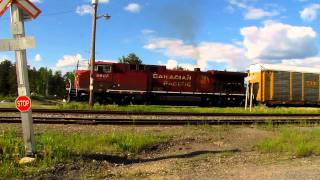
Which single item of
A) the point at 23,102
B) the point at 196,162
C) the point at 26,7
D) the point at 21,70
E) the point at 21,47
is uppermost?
the point at 26,7

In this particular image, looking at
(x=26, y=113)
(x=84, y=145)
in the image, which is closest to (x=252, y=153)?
(x=84, y=145)

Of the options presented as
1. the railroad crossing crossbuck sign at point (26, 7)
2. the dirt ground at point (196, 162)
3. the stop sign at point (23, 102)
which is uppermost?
the railroad crossing crossbuck sign at point (26, 7)

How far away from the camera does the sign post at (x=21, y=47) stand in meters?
9.07

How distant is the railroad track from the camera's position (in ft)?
52.7

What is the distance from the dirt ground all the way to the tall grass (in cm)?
32

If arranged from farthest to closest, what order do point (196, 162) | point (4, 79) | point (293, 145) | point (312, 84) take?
point (4, 79), point (312, 84), point (293, 145), point (196, 162)

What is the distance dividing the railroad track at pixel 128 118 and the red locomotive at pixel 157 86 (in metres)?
12.1

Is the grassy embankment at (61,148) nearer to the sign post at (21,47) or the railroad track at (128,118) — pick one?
the sign post at (21,47)

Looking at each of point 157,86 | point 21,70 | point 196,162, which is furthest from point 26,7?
point 157,86

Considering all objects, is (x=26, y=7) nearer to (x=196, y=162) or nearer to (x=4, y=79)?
(x=196, y=162)

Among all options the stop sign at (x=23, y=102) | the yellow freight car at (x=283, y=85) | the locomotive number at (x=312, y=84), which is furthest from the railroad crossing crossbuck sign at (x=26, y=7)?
the locomotive number at (x=312, y=84)

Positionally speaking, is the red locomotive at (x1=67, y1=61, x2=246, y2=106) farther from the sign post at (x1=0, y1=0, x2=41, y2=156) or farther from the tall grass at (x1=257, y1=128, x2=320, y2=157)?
the sign post at (x1=0, y1=0, x2=41, y2=156)

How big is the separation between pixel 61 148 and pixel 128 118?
351 inches

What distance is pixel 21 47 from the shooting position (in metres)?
9.06
